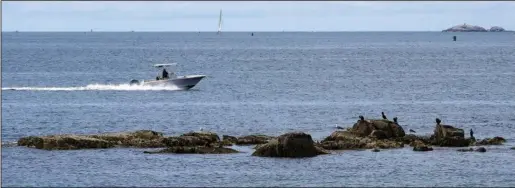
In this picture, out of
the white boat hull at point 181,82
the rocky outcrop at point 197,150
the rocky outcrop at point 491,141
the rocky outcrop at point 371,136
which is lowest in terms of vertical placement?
the rocky outcrop at point 197,150

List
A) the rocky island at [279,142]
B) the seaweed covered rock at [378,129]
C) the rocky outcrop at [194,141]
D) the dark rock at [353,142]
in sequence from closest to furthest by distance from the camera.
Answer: the rocky island at [279,142]
the dark rock at [353,142]
the rocky outcrop at [194,141]
the seaweed covered rock at [378,129]

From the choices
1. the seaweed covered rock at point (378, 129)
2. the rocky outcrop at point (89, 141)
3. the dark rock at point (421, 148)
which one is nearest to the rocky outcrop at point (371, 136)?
the seaweed covered rock at point (378, 129)

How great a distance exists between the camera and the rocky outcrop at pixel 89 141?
194 feet

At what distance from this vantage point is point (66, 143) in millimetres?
59312

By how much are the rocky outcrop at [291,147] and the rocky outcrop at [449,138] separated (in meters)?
8.15

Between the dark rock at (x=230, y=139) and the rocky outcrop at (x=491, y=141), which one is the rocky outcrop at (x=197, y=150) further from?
the rocky outcrop at (x=491, y=141)

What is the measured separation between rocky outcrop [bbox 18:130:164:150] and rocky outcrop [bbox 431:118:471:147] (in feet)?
50.9

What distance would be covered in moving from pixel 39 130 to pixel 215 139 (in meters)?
16.7

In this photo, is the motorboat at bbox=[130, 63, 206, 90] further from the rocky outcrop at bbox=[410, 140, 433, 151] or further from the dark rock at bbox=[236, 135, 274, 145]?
the rocky outcrop at bbox=[410, 140, 433, 151]

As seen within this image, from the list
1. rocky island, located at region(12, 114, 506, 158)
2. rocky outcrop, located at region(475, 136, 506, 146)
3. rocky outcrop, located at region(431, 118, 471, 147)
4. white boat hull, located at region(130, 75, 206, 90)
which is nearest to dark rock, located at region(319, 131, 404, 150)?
rocky island, located at region(12, 114, 506, 158)

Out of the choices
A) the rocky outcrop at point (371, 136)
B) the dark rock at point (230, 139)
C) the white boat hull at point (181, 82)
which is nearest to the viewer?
the rocky outcrop at point (371, 136)

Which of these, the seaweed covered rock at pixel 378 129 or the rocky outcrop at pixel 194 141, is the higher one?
the seaweed covered rock at pixel 378 129

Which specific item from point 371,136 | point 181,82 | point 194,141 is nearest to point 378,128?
point 371,136

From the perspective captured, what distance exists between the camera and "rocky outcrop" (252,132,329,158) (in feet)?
183
